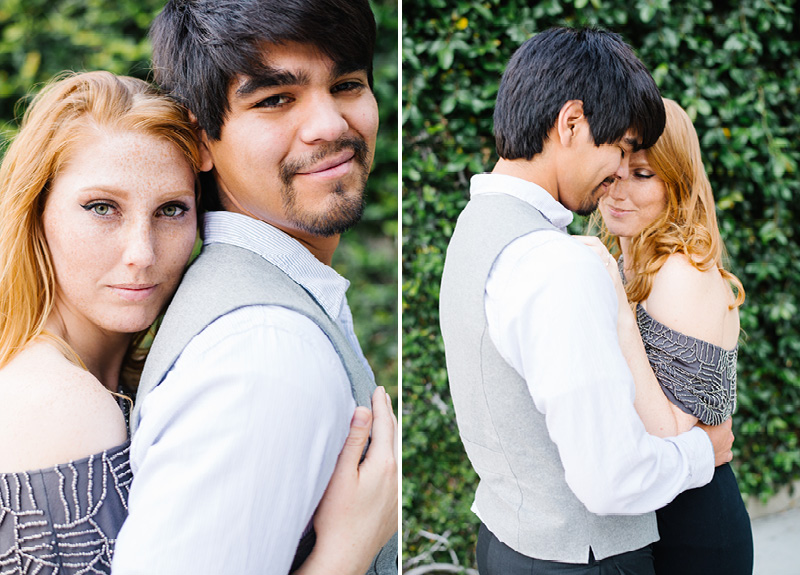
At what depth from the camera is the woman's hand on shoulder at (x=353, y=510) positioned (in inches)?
41.1

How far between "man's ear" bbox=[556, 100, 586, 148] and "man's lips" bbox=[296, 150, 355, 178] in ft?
1.60

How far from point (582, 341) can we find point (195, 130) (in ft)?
2.71

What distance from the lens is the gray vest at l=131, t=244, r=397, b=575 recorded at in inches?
38.2

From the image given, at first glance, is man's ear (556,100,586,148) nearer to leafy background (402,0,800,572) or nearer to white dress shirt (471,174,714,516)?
white dress shirt (471,174,714,516)

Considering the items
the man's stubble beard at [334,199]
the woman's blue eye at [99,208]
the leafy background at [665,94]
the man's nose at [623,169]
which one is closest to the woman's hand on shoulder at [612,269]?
the man's nose at [623,169]

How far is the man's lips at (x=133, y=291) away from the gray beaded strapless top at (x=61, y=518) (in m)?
0.27

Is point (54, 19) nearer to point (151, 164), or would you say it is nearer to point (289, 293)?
point (151, 164)

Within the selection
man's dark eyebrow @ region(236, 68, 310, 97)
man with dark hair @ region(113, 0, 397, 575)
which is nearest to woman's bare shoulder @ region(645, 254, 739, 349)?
man with dark hair @ region(113, 0, 397, 575)

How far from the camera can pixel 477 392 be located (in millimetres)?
1339

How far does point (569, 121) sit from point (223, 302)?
0.87 meters

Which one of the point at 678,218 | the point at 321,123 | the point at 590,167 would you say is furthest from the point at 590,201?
the point at 321,123

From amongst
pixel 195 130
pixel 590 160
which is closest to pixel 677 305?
pixel 590 160

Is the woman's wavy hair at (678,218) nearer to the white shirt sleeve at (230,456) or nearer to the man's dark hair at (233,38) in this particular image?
the man's dark hair at (233,38)

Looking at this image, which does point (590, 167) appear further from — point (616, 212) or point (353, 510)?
point (353, 510)
